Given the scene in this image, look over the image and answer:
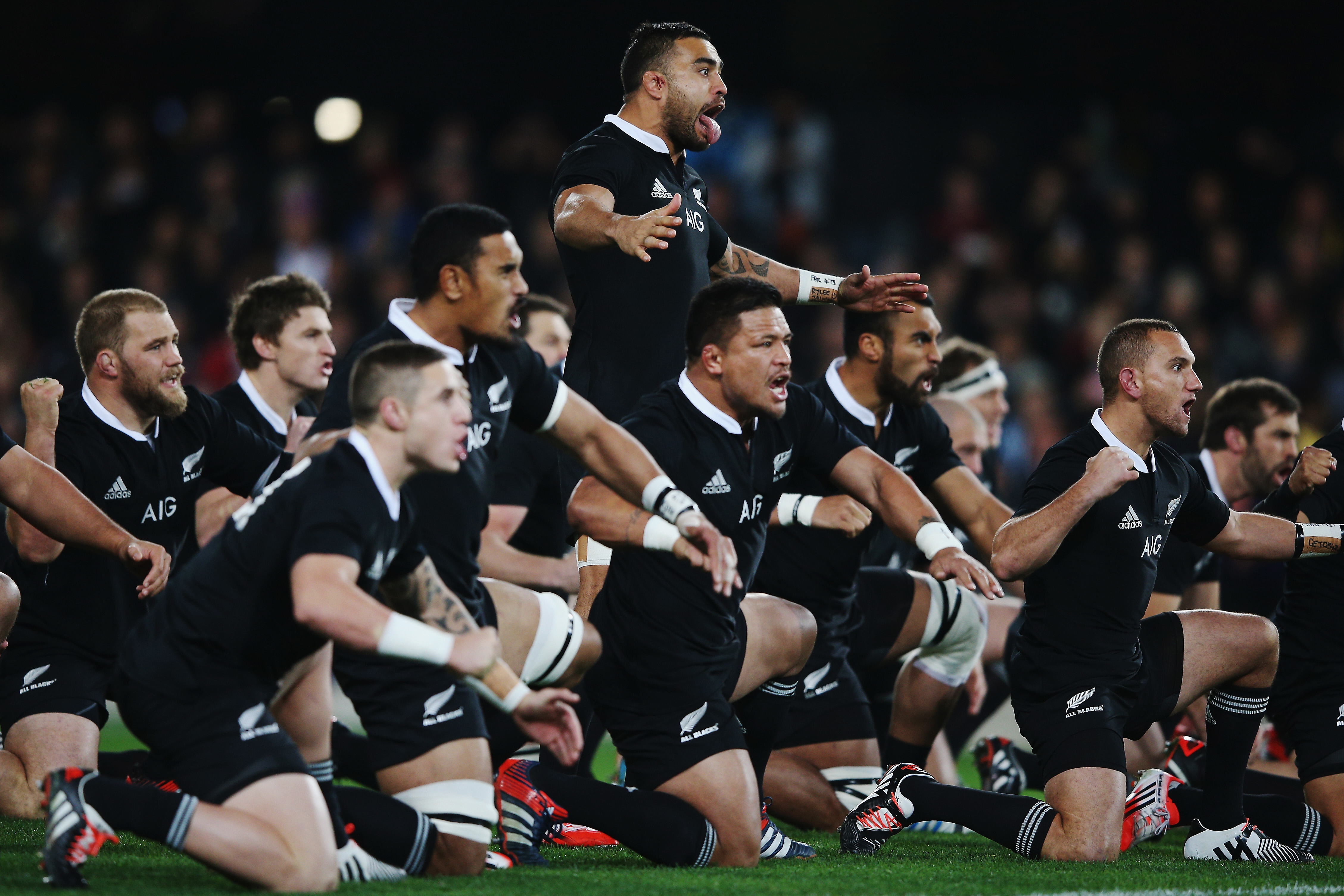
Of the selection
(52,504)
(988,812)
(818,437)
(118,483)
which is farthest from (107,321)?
(988,812)

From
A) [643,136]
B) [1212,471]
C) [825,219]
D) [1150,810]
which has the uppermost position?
→ [825,219]

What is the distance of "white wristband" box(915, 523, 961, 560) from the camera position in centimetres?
541

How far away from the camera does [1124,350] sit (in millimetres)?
5852

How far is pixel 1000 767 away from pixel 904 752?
80cm

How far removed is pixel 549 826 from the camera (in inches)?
219

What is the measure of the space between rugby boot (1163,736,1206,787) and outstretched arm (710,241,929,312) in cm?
237

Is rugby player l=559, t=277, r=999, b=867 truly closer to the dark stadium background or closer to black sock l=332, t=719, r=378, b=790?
black sock l=332, t=719, r=378, b=790

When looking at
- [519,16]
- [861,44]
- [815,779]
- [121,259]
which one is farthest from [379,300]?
[815,779]

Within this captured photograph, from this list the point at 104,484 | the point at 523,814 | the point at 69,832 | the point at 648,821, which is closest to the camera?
the point at 69,832

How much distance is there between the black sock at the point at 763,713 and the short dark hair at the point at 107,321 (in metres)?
2.94

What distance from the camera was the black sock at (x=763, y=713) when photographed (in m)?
5.96

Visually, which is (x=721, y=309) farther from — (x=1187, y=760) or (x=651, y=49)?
(x=1187, y=760)

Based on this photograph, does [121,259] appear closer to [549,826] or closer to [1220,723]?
[549,826]

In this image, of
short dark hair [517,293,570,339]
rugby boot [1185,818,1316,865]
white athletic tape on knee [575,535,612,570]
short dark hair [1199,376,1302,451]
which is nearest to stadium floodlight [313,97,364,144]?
short dark hair [517,293,570,339]
